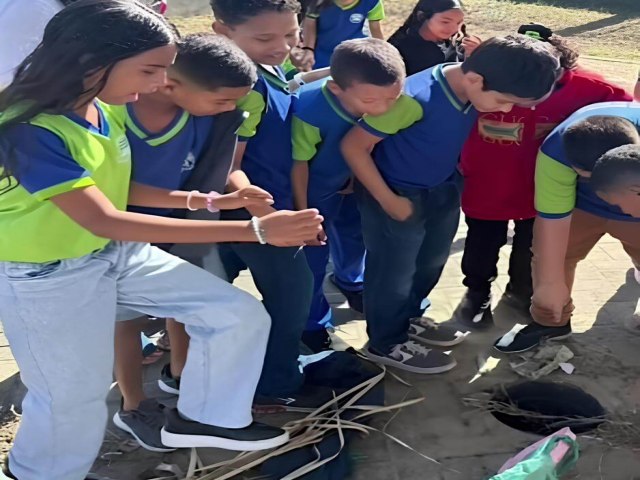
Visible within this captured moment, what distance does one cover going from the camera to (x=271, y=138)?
105 inches

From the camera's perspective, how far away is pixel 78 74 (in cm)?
189

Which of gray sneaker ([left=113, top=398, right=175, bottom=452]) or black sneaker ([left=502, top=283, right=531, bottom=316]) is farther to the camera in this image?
black sneaker ([left=502, top=283, right=531, bottom=316])

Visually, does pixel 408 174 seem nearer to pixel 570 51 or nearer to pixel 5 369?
pixel 570 51

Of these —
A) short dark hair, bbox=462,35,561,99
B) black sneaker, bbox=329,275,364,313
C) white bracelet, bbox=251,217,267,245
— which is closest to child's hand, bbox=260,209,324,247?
white bracelet, bbox=251,217,267,245

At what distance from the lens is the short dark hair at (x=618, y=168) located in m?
2.48

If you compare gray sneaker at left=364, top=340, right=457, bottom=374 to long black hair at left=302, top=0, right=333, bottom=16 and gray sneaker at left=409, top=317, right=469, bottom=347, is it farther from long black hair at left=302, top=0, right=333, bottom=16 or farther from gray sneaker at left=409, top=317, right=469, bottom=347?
long black hair at left=302, top=0, right=333, bottom=16

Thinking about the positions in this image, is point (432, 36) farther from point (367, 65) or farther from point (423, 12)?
point (367, 65)

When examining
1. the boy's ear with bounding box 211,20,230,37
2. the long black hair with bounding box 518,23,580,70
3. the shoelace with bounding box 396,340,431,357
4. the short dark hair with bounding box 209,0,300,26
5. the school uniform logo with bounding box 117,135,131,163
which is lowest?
the shoelace with bounding box 396,340,431,357

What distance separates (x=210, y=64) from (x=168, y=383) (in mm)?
1322

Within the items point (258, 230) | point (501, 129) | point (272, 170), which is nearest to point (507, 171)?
point (501, 129)

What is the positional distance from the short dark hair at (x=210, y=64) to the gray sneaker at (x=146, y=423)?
1180 mm

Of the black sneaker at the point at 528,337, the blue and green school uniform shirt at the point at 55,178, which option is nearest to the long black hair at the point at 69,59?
the blue and green school uniform shirt at the point at 55,178

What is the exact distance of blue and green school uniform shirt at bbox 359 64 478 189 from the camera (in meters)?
2.72

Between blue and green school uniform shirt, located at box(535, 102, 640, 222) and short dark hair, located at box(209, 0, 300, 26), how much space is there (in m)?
1.08
